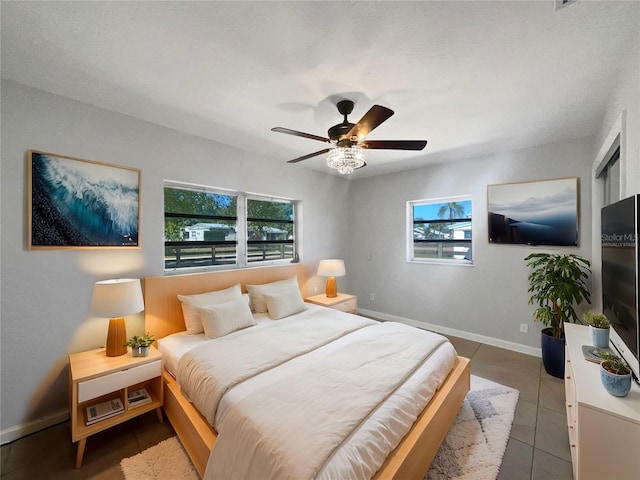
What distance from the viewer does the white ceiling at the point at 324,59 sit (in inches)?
53.4

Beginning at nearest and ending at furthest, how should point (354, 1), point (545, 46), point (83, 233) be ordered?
point (354, 1)
point (545, 46)
point (83, 233)

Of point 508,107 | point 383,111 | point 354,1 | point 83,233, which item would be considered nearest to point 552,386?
point 508,107

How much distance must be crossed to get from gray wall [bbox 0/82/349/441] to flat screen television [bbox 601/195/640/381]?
3.49 m

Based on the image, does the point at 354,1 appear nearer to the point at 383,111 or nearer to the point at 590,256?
the point at 383,111

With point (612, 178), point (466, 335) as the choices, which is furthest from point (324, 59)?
point (466, 335)

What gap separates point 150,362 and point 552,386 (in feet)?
12.3

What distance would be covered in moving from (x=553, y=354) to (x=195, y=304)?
3.75 metres

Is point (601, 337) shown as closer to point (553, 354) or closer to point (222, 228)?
point (553, 354)

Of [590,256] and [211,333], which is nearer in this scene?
[211,333]

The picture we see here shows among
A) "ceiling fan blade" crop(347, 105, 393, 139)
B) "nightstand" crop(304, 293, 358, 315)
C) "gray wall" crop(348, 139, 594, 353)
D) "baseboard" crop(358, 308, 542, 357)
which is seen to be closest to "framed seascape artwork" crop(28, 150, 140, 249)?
"ceiling fan blade" crop(347, 105, 393, 139)

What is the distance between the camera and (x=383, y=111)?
1747 mm

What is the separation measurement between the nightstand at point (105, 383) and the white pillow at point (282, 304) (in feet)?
3.74

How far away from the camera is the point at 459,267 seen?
3834 mm

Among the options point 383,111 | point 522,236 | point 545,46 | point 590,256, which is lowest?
point 590,256
